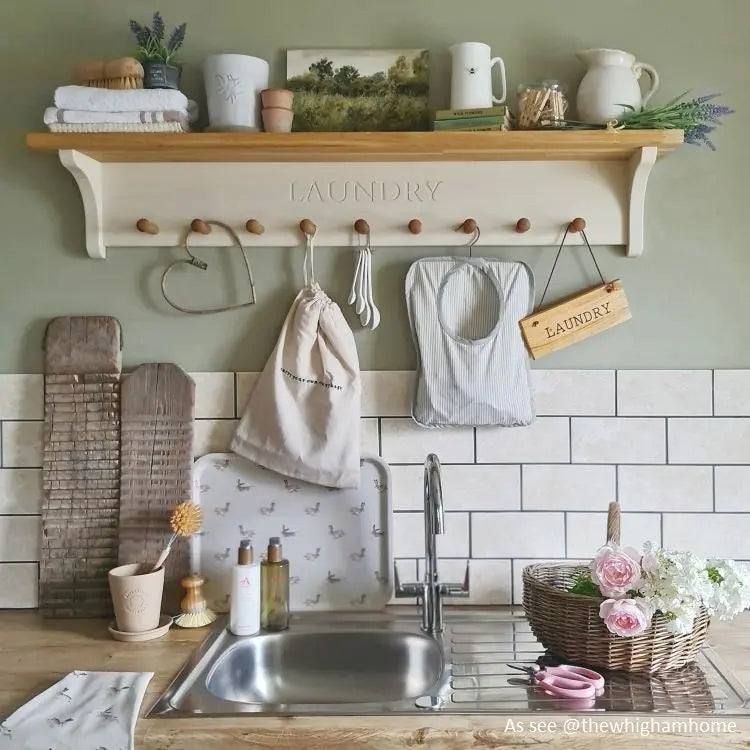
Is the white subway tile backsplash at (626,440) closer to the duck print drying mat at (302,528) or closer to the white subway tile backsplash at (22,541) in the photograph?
the duck print drying mat at (302,528)

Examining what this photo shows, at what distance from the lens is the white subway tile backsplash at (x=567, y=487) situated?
170 centimetres

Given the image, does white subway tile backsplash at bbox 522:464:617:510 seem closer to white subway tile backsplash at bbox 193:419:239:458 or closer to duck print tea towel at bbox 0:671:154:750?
white subway tile backsplash at bbox 193:419:239:458

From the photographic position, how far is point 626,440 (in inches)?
66.7

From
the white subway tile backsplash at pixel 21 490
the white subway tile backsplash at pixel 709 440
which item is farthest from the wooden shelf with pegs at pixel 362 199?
the white subway tile backsplash at pixel 21 490

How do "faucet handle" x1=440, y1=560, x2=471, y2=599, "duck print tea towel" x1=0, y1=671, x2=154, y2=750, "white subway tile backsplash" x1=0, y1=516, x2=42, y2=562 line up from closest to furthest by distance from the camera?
"duck print tea towel" x1=0, y1=671, x2=154, y2=750
"faucet handle" x1=440, y1=560, x2=471, y2=599
"white subway tile backsplash" x1=0, y1=516, x2=42, y2=562

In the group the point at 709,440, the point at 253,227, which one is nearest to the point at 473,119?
the point at 253,227

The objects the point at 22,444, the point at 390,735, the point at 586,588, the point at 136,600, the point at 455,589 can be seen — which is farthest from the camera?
the point at 22,444

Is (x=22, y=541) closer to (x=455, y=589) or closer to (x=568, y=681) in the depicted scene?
(x=455, y=589)

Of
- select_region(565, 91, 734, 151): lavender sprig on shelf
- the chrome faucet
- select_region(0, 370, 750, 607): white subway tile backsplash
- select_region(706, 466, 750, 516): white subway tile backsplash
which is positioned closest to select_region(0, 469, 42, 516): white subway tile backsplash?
select_region(0, 370, 750, 607): white subway tile backsplash

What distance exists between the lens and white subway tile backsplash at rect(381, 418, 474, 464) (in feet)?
5.59

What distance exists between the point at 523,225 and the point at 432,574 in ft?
2.33

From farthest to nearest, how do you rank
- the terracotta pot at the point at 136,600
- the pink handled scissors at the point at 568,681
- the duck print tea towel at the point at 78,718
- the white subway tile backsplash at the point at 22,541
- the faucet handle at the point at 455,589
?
1. the white subway tile backsplash at the point at 22,541
2. the faucet handle at the point at 455,589
3. the terracotta pot at the point at 136,600
4. the pink handled scissors at the point at 568,681
5. the duck print tea towel at the point at 78,718

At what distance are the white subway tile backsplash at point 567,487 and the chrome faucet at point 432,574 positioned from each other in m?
0.21

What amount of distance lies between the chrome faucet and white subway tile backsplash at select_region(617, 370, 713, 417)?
45cm
